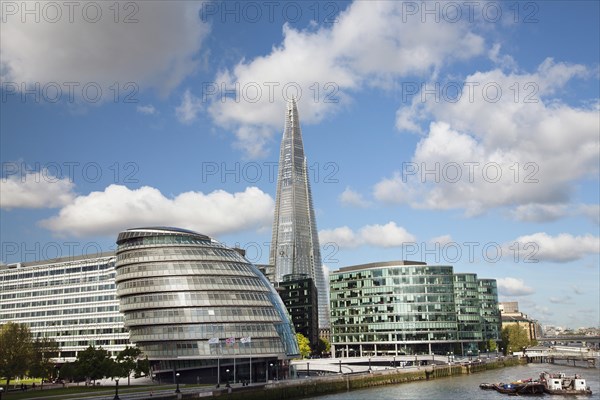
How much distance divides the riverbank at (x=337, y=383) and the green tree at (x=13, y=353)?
35.1 metres

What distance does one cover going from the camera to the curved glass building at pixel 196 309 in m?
117

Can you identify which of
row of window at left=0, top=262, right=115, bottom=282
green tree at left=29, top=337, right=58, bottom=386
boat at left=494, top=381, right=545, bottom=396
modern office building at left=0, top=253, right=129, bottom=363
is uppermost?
row of window at left=0, top=262, right=115, bottom=282

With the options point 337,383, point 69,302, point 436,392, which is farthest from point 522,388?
point 69,302

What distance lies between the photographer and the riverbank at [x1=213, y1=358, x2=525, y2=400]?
9162cm

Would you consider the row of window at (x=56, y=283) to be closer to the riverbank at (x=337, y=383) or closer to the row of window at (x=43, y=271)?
the row of window at (x=43, y=271)

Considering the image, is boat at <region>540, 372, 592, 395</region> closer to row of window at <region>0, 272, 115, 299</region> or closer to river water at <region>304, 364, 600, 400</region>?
river water at <region>304, 364, 600, 400</region>

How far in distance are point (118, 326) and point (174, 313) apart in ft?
84.1

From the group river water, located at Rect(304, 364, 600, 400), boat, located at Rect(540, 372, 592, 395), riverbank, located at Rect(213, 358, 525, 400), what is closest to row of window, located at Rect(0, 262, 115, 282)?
riverbank, located at Rect(213, 358, 525, 400)

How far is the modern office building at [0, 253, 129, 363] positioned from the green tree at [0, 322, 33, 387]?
101 feet

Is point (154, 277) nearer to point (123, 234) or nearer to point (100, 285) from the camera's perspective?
point (123, 234)

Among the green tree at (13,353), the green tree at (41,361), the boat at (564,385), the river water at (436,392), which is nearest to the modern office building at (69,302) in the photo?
the green tree at (41,361)

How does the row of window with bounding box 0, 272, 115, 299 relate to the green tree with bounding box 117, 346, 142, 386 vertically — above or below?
above

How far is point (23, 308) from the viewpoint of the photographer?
16238 centimetres

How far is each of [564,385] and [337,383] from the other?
4135 centimetres
